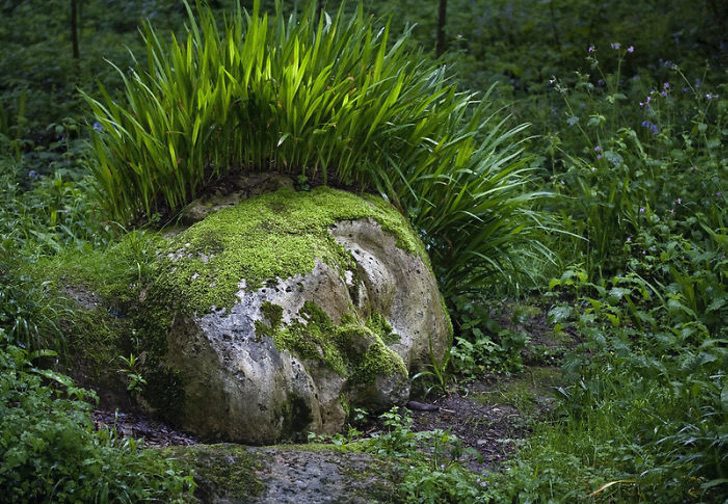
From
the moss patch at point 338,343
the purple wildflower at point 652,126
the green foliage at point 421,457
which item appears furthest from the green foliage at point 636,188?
the green foliage at point 421,457

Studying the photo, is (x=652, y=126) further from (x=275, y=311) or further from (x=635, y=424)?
(x=275, y=311)

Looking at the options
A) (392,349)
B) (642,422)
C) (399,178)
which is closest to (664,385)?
(642,422)

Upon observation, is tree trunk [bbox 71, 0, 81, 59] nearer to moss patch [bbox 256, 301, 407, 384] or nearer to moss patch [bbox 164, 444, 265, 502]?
moss patch [bbox 256, 301, 407, 384]

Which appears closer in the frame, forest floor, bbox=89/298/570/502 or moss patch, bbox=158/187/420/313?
forest floor, bbox=89/298/570/502

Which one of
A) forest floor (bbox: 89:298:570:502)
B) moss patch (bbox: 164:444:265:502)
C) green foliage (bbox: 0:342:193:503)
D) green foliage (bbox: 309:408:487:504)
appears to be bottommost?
forest floor (bbox: 89:298:570:502)

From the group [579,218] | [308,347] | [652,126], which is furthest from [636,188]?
[308,347]

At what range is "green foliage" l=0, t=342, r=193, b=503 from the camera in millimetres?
3137

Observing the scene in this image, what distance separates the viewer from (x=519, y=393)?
497cm

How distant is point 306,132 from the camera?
16.0 feet

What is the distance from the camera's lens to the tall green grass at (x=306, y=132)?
15.8ft

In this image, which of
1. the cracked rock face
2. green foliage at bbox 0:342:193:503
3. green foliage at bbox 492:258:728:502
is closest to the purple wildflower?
green foliage at bbox 492:258:728:502

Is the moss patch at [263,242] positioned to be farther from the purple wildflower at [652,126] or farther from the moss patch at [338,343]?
the purple wildflower at [652,126]

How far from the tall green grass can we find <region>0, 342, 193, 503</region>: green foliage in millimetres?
1819

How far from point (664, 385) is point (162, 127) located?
2805mm
